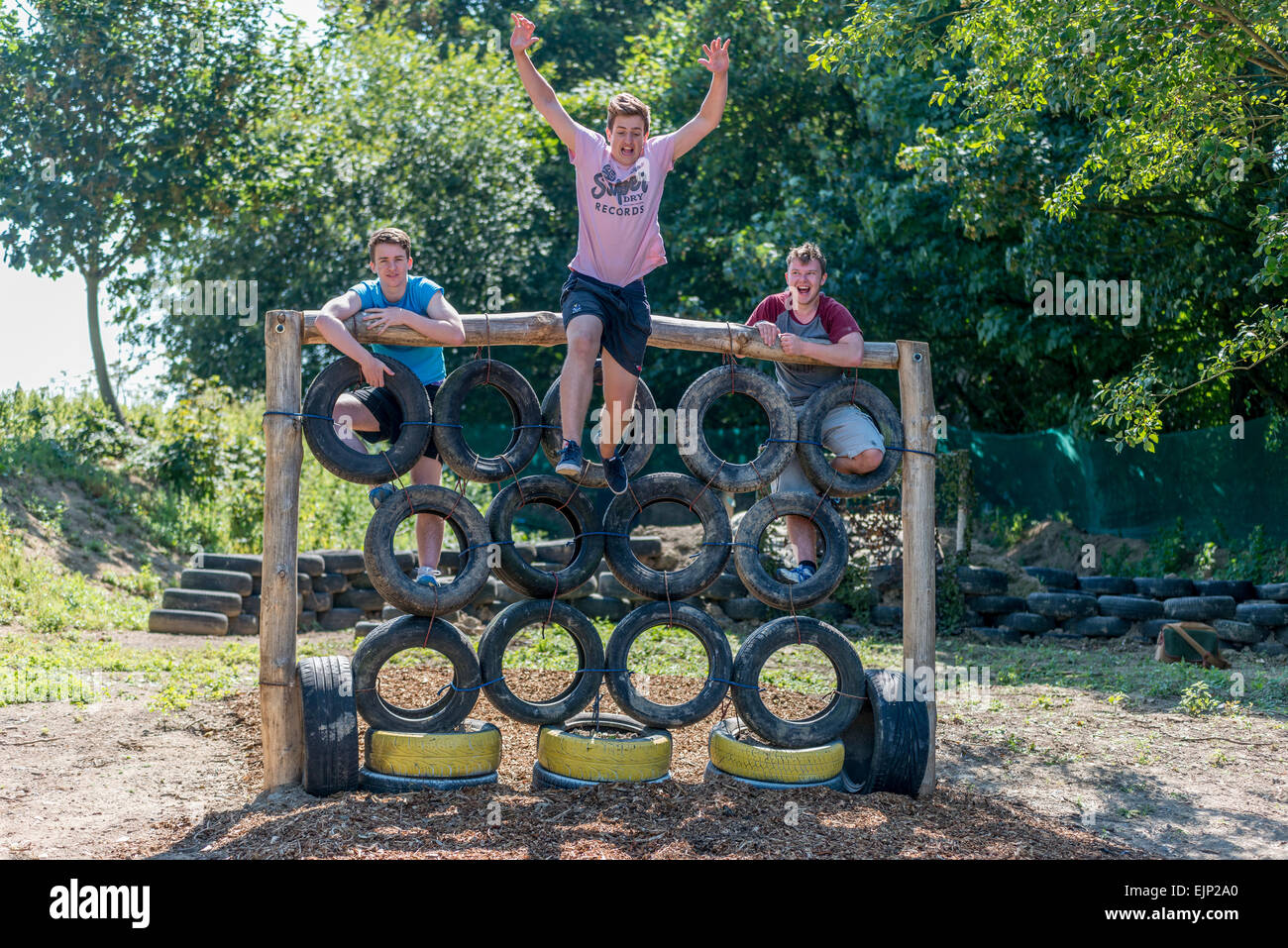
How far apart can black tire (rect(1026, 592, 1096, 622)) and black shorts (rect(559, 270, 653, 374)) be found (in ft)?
22.9

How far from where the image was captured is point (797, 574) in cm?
570

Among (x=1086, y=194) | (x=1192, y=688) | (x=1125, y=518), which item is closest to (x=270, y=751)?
(x=1192, y=688)

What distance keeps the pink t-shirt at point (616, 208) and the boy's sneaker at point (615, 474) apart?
0.82 m

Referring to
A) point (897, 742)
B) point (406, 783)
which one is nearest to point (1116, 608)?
point (897, 742)

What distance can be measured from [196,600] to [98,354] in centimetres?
651

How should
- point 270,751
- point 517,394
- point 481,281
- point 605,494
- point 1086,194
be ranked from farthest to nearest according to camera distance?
point 605,494, point 481,281, point 1086,194, point 517,394, point 270,751

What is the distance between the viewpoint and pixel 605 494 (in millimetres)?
19000

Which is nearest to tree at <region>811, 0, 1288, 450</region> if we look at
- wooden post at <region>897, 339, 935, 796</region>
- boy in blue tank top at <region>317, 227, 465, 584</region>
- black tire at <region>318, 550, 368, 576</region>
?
wooden post at <region>897, 339, 935, 796</region>

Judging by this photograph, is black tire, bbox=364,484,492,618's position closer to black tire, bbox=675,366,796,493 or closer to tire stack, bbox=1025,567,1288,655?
black tire, bbox=675,366,796,493

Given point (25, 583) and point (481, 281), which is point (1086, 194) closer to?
point (481, 281)

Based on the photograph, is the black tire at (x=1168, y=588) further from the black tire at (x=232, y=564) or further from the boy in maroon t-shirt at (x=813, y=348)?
the black tire at (x=232, y=564)

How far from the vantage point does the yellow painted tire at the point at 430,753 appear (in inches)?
202

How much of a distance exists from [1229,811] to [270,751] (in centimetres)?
451

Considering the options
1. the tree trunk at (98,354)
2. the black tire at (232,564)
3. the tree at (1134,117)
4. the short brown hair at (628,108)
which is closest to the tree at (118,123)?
the tree trunk at (98,354)
